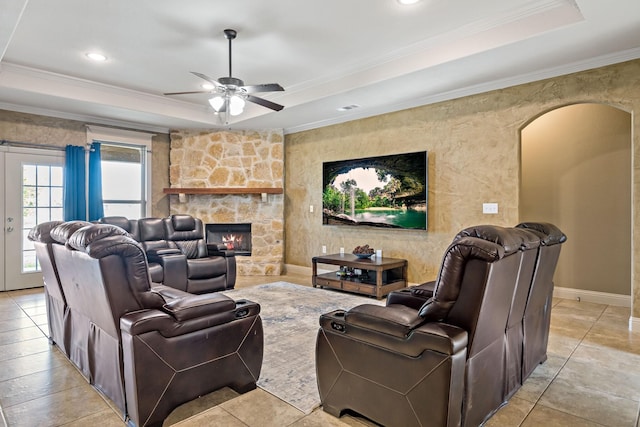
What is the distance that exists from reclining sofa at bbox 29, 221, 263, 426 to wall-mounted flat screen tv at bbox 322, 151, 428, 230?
11.2 feet

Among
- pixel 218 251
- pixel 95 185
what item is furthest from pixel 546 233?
pixel 95 185

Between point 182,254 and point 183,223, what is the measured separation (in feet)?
2.70

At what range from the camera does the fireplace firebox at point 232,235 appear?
711 centimetres

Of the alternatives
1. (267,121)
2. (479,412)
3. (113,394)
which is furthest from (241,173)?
(479,412)

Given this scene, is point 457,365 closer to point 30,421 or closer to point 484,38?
point 30,421

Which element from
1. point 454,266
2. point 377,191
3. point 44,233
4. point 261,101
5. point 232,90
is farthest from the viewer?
point 377,191

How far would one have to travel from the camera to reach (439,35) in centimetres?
381

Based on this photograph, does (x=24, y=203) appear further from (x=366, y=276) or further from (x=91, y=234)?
(x=366, y=276)

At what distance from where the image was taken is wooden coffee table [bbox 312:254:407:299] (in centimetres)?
501

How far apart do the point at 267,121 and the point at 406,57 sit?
2.95 meters

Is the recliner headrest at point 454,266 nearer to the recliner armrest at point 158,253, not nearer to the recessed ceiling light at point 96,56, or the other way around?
the recliner armrest at point 158,253

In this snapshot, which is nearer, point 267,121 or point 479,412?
point 479,412

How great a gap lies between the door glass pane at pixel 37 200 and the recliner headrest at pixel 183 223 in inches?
71.6

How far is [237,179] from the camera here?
7031 mm
